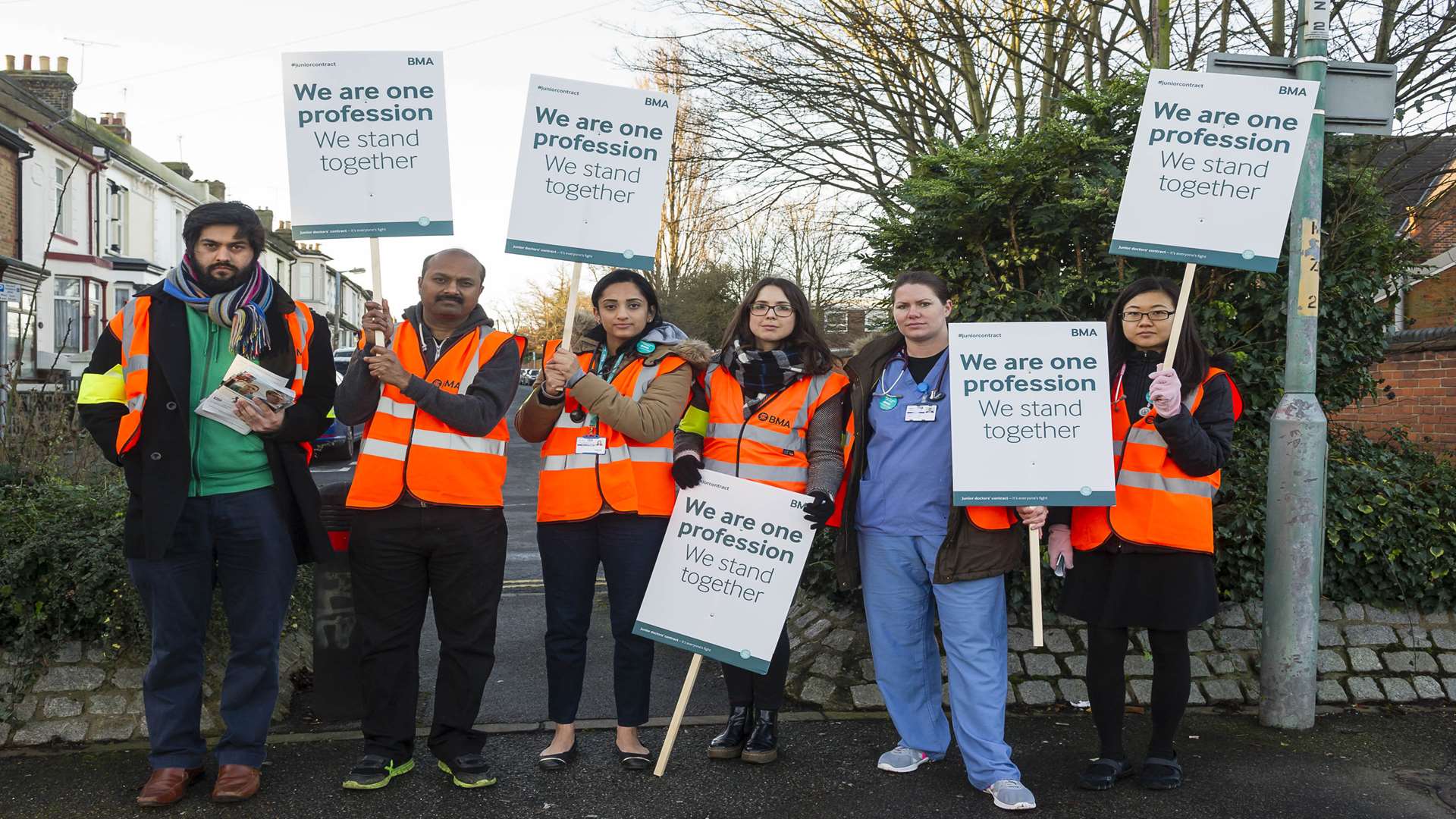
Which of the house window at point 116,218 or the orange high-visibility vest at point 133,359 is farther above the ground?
the house window at point 116,218

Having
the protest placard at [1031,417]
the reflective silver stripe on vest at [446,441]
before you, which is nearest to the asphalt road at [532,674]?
the reflective silver stripe on vest at [446,441]

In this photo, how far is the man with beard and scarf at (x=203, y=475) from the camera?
381cm

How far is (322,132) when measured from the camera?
160 inches

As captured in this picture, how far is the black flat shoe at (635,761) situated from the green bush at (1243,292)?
10.5 ft

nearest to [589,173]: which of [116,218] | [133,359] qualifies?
[133,359]

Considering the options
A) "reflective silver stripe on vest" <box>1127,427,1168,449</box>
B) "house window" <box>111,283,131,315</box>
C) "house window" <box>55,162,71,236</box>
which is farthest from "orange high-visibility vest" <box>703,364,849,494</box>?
"house window" <box>111,283,131,315</box>

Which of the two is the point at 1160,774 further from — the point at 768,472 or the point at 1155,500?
the point at 768,472

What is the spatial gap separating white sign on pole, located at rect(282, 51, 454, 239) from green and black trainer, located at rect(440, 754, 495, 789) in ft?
6.56

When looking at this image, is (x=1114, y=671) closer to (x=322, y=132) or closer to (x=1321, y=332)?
(x=1321, y=332)

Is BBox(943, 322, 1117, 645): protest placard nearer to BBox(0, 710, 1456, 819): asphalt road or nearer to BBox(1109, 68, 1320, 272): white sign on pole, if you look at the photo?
BBox(1109, 68, 1320, 272): white sign on pole

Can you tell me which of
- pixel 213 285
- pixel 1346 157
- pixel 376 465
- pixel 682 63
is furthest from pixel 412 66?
pixel 682 63

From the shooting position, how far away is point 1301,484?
15.9 ft

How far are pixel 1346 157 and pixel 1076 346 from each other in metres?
3.58

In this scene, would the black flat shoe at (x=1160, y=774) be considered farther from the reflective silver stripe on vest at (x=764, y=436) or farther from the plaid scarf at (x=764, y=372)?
the plaid scarf at (x=764, y=372)
